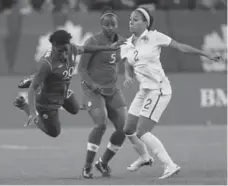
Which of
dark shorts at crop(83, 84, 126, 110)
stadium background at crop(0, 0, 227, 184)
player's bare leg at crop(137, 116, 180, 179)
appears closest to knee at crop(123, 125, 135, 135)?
player's bare leg at crop(137, 116, 180, 179)

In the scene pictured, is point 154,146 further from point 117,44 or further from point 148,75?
point 117,44

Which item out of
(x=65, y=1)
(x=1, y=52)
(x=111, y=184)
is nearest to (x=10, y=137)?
(x=1, y=52)

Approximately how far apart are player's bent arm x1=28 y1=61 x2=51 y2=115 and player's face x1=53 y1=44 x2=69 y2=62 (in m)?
0.23

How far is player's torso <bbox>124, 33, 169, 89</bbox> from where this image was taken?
12828 mm

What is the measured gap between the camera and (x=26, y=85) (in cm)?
1287

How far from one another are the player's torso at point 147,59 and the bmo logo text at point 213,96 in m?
8.18

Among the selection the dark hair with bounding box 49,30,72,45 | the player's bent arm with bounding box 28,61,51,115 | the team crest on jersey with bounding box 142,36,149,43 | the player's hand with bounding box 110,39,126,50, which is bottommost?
the player's bent arm with bounding box 28,61,51,115

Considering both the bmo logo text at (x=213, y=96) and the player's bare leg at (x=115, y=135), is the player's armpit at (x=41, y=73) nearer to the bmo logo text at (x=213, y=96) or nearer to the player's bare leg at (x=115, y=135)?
the player's bare leg at (x=115, y=135)

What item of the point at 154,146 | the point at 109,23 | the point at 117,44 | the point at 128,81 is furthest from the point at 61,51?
the point at 154,146

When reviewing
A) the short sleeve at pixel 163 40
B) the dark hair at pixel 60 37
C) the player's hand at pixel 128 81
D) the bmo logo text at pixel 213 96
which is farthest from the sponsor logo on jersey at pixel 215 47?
the dark hair at pixel 60 37

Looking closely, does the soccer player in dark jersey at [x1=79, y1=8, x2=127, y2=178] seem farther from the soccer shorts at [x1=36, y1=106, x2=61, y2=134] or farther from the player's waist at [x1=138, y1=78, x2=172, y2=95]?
the player's waist at [x1=138, y1=78, x2=172, y2=95]

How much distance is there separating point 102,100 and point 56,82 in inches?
41.9

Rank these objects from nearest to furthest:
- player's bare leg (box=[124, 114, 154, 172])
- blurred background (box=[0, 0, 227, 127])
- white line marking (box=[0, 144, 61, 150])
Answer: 1. player's bare leg (box=[124, 114, 154, 172])
2. white line marking (box=[0, 144, 61, 150])
3. blurred background (box=[0, 0, 227, 127])

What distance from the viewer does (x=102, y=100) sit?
44.7 ft
